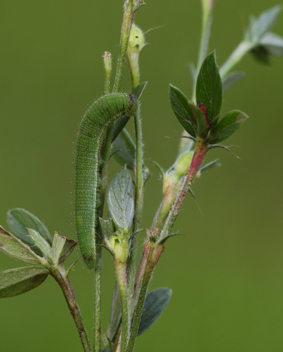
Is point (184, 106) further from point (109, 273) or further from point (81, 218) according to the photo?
point (109, 273)

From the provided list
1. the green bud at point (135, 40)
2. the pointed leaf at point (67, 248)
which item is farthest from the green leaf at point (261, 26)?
the pointed leaf at point (67, 248)

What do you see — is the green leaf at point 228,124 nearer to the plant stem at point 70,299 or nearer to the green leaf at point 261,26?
the plant stem at point 70,299

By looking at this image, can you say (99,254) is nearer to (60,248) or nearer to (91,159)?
(60,248)

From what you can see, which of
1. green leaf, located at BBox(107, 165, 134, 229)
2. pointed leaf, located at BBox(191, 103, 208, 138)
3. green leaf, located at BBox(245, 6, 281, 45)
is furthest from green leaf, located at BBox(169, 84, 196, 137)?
green leaf, located at BBox(245, 6, 281, 45)

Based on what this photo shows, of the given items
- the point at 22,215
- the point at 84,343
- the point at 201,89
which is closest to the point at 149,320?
the point at 84,343

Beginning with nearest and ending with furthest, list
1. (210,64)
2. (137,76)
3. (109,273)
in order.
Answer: (210,64) < (137,76) < (109,273)

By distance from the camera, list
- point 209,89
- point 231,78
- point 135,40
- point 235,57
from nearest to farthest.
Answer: point 209,89
point 135,40
point 231,78
point 235,57

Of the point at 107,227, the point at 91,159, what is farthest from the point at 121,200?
the point at 91,159
